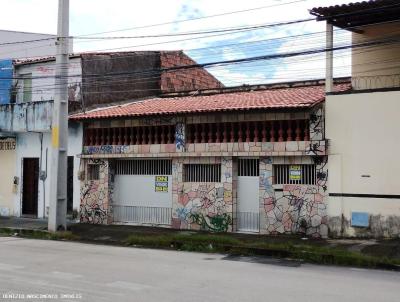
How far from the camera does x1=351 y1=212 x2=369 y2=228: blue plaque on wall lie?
44.8ft

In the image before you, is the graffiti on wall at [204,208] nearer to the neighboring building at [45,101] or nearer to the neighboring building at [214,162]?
the neighboring building at [214,162]

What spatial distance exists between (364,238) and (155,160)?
6.95 m

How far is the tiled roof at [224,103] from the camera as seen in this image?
14859 mm

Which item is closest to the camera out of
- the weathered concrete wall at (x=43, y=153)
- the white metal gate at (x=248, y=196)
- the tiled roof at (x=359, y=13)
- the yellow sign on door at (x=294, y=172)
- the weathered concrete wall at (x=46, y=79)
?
the tiled roof at (x=359, y=13)

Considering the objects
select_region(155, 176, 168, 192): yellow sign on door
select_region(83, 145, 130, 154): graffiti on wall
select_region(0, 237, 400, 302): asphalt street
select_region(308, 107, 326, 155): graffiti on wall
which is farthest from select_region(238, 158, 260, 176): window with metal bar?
select_region(0, 237, 400, 302): asphalt street

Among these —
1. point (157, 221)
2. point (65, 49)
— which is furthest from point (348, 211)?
point (65, 49)

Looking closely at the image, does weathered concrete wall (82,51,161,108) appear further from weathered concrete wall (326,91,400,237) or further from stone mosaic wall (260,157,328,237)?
weathered concrete wall (326,91,400,237)

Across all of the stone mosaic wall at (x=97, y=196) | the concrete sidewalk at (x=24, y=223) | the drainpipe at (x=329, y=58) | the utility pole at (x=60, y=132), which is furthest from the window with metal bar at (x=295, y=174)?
the concrete sidewalk at (x=24, y=223)

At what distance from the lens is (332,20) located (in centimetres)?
1413

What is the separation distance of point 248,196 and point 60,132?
19.1 feet

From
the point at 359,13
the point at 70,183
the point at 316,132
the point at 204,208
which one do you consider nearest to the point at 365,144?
the point at 316,132

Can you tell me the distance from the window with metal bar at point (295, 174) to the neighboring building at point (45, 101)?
6.81 meters

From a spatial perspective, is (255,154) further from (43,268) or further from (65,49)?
(43,268)

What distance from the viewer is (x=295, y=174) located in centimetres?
1485
